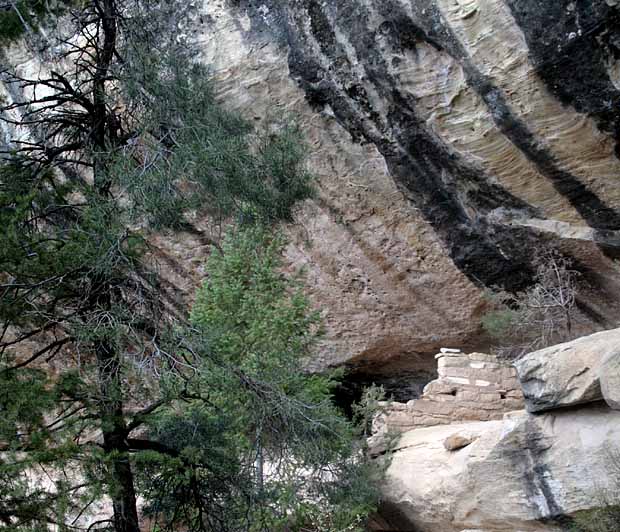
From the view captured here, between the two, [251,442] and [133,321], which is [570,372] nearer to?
[251,442]

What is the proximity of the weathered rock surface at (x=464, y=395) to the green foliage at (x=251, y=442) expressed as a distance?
0.84 m

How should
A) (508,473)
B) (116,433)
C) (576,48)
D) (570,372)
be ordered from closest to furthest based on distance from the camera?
(116,433) → (570,372) → (508,473) → (576,48)

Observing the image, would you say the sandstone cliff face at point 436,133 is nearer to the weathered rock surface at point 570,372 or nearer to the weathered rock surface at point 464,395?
the weathered rock surface at point 464,395

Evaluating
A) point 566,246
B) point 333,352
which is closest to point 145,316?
point 566,246

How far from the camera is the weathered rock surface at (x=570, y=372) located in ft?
22.1

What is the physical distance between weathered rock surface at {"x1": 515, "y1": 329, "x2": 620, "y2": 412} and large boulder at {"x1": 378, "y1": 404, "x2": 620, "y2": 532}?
166mm

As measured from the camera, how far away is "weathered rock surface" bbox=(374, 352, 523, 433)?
29.0 feet

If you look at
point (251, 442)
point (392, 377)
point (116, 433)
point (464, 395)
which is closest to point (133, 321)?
point (116, 433)

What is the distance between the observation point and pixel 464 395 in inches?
349

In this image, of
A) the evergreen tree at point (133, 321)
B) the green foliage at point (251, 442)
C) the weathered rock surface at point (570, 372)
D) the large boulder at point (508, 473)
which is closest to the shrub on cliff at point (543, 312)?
the large boulder at point (508, 473)

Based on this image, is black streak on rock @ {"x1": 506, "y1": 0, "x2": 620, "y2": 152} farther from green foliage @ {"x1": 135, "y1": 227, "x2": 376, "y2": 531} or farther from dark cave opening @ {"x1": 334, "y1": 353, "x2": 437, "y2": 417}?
dark cave opening @ {"x1": 334, "y1": 353, "x2": 437, "y2": 417}

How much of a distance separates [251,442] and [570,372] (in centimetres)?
270

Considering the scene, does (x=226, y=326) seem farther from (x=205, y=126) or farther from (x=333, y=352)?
(x=333, y=352)

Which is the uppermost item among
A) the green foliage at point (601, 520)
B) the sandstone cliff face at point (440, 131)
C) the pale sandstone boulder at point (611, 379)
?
the sandstone cliff face at point (440, 131)
